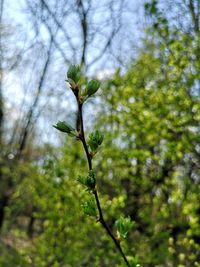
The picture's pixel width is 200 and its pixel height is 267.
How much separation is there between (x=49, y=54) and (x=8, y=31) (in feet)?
3.63

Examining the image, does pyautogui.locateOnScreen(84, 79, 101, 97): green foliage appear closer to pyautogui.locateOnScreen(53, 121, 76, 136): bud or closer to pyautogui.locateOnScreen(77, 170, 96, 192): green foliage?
pyautogui.locateOnScreen(53, 121, 76, 136): bud

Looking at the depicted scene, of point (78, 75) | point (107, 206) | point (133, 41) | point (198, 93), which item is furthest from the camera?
point (133, 41)

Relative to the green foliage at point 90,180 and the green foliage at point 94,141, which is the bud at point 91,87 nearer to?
the green foliage at point 94,141

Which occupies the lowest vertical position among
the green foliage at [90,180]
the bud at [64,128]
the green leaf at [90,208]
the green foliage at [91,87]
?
the green leaf at [90,208]

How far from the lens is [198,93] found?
4.52 m

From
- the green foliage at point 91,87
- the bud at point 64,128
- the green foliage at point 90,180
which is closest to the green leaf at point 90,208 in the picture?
the green foliage at point 90,180

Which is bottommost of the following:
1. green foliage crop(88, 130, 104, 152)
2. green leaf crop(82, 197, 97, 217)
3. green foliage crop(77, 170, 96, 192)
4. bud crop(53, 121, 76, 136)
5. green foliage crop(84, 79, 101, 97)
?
green leaf crop(82, 197, 97, 217)

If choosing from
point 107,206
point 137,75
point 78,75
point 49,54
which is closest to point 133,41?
point 137,75

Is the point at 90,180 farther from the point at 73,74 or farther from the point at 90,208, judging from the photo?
the point at 73,74

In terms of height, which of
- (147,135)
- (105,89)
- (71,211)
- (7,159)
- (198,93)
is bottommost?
(7,159)

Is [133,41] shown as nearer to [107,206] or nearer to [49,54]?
[49,54]

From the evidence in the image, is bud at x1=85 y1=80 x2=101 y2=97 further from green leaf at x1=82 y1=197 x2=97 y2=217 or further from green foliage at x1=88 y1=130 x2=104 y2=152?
green leaf at x1=82 y1=197 x2=97 y2=217

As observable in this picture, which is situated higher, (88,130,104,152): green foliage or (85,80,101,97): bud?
(85,80,101,97): bud

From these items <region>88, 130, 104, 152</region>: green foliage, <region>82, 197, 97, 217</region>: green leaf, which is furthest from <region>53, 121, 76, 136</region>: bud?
<region>82, 197, 97, 217</region>: green leaf
